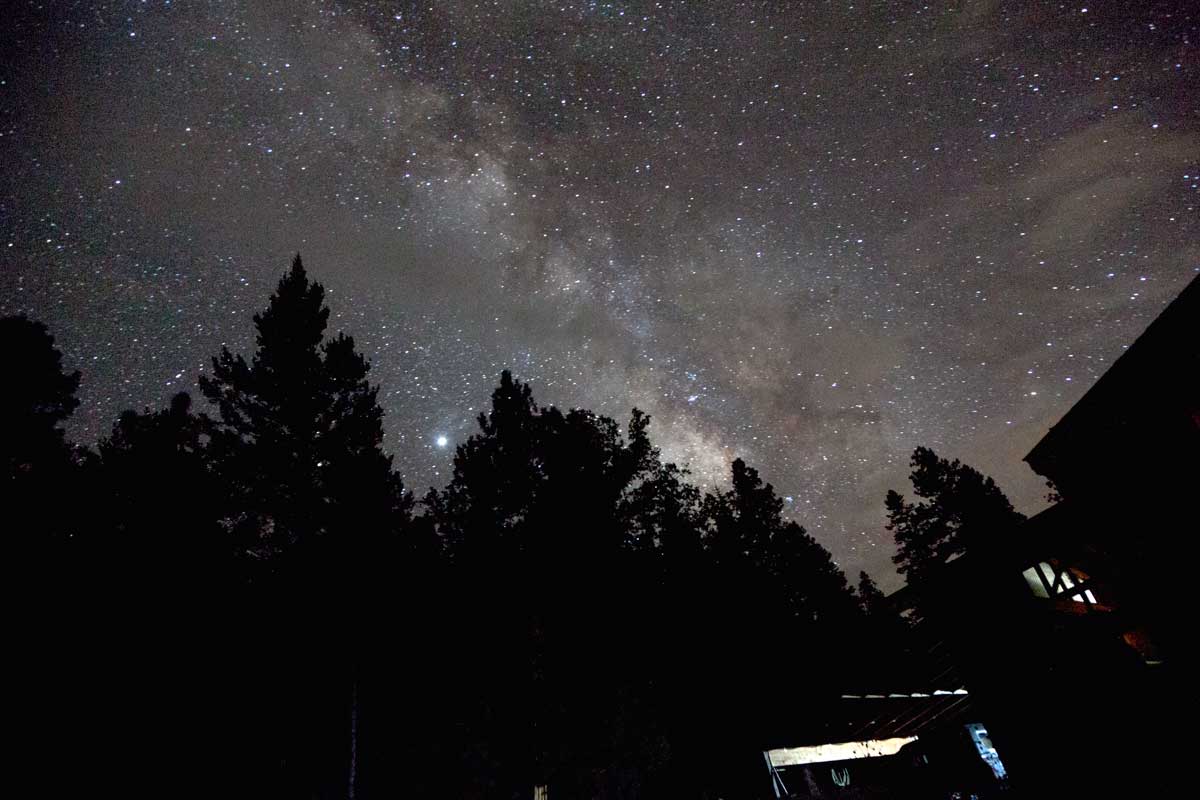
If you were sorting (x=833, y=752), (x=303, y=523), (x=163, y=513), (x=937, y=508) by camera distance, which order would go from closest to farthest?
(x=163, y=513), (x=303, y=523), (x=833, y=752), (x=937, y=508)

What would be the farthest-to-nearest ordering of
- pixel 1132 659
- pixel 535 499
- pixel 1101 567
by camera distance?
pixel 535 499 → pixel 1101 567 → pixel 1132 659

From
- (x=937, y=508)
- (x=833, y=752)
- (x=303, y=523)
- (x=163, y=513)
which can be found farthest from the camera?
(x=937, y=508)

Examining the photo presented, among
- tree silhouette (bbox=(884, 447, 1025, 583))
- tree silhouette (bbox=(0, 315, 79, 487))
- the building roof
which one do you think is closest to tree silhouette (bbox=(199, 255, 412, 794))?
tree silhouette (bbox=(0, 315, 79, 487))

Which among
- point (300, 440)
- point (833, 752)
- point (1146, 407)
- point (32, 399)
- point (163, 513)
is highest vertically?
point (32, 399)

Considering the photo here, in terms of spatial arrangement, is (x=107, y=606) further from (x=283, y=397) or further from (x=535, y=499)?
(x=535, y=499)

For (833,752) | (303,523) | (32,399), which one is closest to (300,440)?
(303,523)

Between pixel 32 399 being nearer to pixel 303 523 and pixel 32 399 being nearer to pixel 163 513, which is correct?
pixel 163 513

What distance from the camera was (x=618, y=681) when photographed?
21.7 meters

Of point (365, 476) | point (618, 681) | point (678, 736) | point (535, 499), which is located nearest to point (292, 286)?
point (365, 476)

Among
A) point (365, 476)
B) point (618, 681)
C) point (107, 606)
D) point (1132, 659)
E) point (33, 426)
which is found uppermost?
point (33, 426)

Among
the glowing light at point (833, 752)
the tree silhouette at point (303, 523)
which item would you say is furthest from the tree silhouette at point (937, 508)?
the tree silhouette at point (303, 523)

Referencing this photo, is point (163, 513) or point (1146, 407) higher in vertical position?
point (163, 513)

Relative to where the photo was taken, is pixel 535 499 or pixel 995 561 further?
pixel 535 499

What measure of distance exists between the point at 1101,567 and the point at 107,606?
2563 centimetres
